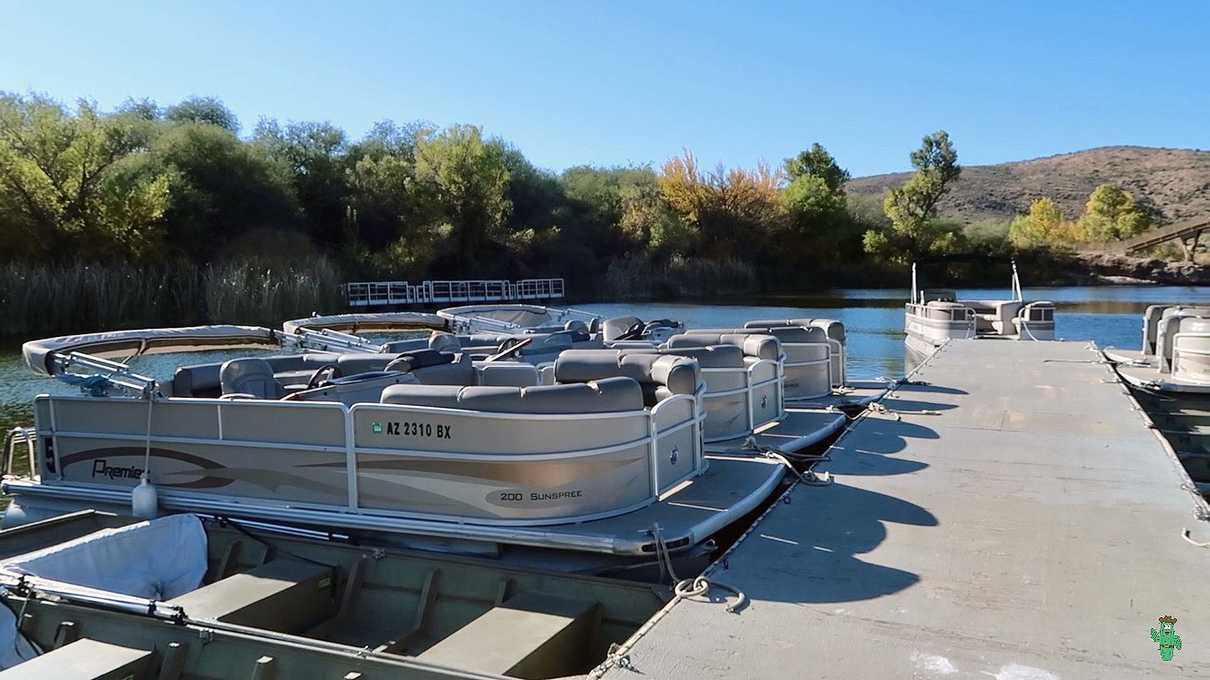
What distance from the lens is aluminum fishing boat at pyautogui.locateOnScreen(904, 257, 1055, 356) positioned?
21156 mm

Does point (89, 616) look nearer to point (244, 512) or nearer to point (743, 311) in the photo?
point (244, 512)

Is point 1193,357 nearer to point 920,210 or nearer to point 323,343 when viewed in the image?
point 323,343

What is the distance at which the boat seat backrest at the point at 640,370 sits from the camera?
276 inches

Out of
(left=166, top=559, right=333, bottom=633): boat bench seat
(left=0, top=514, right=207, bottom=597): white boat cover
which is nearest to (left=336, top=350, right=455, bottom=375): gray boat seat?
(left=0, top=514, right=207, bottom=597): white boat cover

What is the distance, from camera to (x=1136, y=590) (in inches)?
180

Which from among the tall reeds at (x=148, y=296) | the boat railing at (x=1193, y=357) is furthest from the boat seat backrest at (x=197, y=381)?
the tall reeds at (x=148, y=296)

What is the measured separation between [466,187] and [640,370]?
4876 centimetres

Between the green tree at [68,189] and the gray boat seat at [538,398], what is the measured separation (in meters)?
34.8

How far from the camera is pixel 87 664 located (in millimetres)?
4418

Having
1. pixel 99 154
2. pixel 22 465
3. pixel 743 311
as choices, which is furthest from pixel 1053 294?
pixel 22 465

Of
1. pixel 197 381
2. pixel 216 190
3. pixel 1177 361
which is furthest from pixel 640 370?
pixel 216 190

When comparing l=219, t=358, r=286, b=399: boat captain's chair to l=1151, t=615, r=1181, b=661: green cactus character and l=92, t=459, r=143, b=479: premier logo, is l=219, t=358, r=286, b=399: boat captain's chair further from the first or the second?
l=1151, t=615, r=1181, b=661: green cactus character

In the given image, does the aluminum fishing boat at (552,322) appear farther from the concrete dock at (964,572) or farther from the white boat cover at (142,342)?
the concrete dock at (964,572)

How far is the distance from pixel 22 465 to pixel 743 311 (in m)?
32.7
